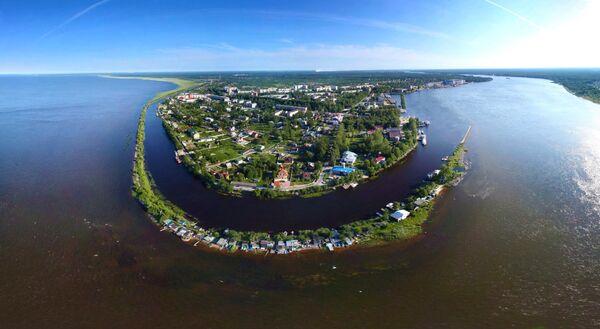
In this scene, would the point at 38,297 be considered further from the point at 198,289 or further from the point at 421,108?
the point at 421,108

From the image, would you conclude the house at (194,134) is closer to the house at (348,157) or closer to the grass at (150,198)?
the grass at (150,198)

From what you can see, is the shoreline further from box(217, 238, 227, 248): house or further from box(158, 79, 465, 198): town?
box(158, 79, 465, 198): town

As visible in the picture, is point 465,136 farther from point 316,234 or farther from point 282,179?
point 316,234

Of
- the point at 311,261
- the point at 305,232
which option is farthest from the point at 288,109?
the point at 311,261

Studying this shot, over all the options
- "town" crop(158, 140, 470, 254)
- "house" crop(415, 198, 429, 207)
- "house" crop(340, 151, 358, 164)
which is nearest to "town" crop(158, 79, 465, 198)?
"house" crop(340, 151, 358, 164)

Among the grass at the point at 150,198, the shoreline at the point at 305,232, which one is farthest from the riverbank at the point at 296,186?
the shoreline at the point at 305,232

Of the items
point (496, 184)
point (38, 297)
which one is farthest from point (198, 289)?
point (496, 184)
